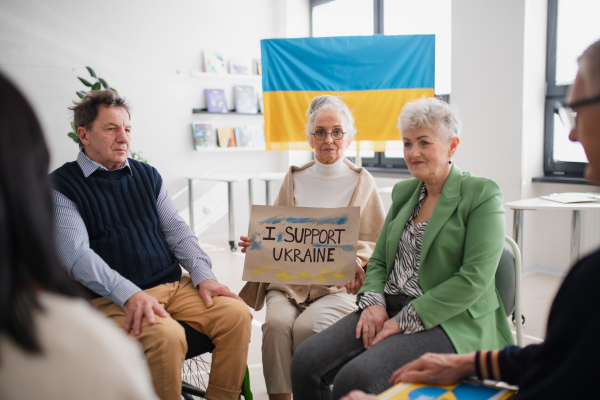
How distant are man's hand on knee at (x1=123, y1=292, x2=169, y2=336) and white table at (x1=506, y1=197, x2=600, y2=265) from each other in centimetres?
230

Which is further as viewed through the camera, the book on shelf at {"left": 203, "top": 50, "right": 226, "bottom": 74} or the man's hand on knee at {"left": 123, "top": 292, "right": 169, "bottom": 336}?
the book on shelf at {"left": 203, "top": 50, "right": 226, "bottom": 74}

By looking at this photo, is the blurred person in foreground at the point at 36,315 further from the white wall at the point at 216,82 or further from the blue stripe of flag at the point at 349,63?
the blue stripe of flag at the point at 349,63

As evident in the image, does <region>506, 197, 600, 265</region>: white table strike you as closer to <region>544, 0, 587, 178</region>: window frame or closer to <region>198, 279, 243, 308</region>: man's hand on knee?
<region>544, 0, 587, 178</region>: window frame

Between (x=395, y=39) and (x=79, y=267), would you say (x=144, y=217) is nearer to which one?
(x=79, y=267)

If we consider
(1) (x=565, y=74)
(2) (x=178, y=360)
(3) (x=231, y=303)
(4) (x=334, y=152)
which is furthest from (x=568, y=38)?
(2) (x=178, y=360)

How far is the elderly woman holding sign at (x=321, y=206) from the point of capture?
1.82 meters

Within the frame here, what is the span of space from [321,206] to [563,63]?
305 centimetres

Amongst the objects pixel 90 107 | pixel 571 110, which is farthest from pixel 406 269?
pixel 90 107

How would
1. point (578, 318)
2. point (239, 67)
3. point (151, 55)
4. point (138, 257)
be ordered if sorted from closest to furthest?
point (578, 318), point (138, 257), point (151, 55), point (239, 67)

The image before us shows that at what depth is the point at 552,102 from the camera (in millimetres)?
4156

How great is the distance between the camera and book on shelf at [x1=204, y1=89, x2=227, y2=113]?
6.03 metres

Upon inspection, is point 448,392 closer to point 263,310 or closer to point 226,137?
point 263,310

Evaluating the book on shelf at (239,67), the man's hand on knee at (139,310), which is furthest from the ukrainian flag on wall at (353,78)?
the man's hand on knee at (139,310)

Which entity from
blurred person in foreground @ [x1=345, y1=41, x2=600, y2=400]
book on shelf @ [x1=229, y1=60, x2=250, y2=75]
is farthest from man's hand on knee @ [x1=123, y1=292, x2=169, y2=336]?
book on shelf @ [x1=229, y1=60, x2=250, y2=75]
